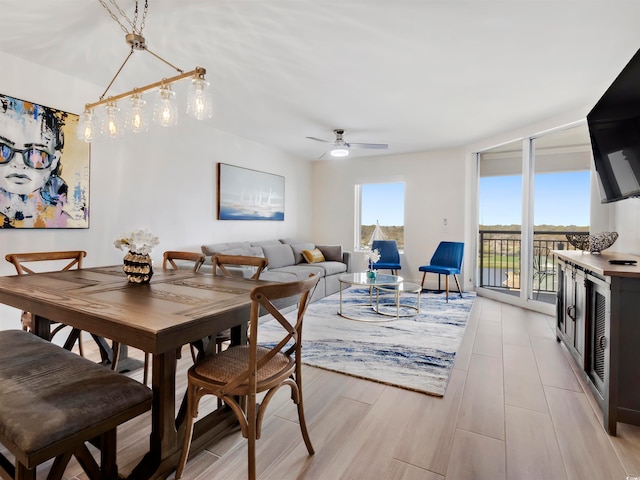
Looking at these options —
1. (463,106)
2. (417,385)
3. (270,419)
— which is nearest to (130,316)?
(270,419)

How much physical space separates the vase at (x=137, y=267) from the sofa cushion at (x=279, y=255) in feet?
9.79

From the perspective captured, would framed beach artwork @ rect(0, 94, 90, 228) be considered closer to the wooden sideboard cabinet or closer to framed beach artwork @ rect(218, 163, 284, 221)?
framed beach artwork @ rect(218, 163, 284, 221)

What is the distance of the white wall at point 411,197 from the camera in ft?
18.8

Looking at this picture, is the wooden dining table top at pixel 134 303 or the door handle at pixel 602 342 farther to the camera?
the door handle at pixel 602 342

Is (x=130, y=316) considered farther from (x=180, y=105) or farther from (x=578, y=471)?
(x=180, y=105)

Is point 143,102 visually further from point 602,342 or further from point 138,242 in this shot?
point 602,342

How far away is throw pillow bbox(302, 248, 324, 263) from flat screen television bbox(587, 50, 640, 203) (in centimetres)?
382

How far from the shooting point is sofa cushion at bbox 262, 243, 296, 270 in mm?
5020

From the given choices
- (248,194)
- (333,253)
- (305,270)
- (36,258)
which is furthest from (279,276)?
(36,258)

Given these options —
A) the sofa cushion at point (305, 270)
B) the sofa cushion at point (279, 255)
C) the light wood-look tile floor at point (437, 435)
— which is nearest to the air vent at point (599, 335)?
the light wood-look tile floor at point (437, 435)

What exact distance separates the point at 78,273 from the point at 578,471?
121 inches

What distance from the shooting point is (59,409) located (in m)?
1.11

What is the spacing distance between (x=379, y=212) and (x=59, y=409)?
5.91 m

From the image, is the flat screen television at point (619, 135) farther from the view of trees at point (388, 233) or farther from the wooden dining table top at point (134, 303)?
the view of trees at point (388, 233)
